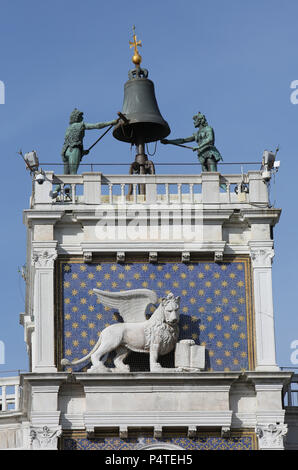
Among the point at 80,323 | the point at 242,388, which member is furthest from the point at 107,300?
the point at 242,388

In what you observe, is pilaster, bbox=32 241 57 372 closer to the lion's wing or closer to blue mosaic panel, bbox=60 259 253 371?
blue mosaic panel, bbox=60 259 253 371

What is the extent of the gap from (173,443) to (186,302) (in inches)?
139

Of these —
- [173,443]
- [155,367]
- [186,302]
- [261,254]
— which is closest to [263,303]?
[261,254]

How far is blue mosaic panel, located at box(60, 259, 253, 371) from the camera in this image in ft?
159

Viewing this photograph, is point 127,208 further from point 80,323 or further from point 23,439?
point 23,439

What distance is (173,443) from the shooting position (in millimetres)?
47344

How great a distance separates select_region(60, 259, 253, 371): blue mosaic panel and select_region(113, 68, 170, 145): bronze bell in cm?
446

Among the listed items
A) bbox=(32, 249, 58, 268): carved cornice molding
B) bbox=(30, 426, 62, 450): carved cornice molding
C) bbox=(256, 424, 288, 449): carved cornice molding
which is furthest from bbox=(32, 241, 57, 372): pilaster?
bbox=(256, 424, 288, 449): carved cornice molding

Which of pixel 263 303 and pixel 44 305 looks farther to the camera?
pixel 263 303

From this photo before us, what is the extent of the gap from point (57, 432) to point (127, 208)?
5814mm

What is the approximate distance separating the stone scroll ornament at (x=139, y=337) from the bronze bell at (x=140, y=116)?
212 inches

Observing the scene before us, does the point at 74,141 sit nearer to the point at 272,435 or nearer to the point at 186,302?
the point at 186,302

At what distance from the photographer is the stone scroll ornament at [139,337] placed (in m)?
47.8
